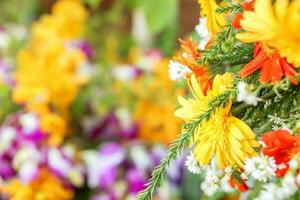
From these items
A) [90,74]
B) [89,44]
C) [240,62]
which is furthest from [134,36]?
[240,62]

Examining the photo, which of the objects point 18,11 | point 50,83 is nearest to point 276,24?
point 50,83

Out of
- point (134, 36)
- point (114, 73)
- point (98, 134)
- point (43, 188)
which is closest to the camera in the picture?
point (43, 188)

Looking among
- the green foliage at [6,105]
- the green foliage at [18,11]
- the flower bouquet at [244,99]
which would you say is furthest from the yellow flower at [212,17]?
the green foliage at [18,11]

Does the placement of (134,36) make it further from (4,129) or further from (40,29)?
(4,129)

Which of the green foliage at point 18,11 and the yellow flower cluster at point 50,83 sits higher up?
the green foliage at point 18,11

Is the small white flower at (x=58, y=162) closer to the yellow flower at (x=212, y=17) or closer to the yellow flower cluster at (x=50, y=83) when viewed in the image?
the yellow flower cluster at (x=50, y=83)

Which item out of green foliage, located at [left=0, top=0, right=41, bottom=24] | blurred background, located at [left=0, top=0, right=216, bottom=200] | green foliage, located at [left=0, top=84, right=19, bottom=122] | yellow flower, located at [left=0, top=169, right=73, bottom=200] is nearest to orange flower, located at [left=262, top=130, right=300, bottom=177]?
blurred background, located at [left=0, top=0, right=216, bottom=200]

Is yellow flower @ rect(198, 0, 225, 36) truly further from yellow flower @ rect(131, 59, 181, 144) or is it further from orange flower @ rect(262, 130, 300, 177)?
yellow flower @ rect(131, 59, 181, 144)
